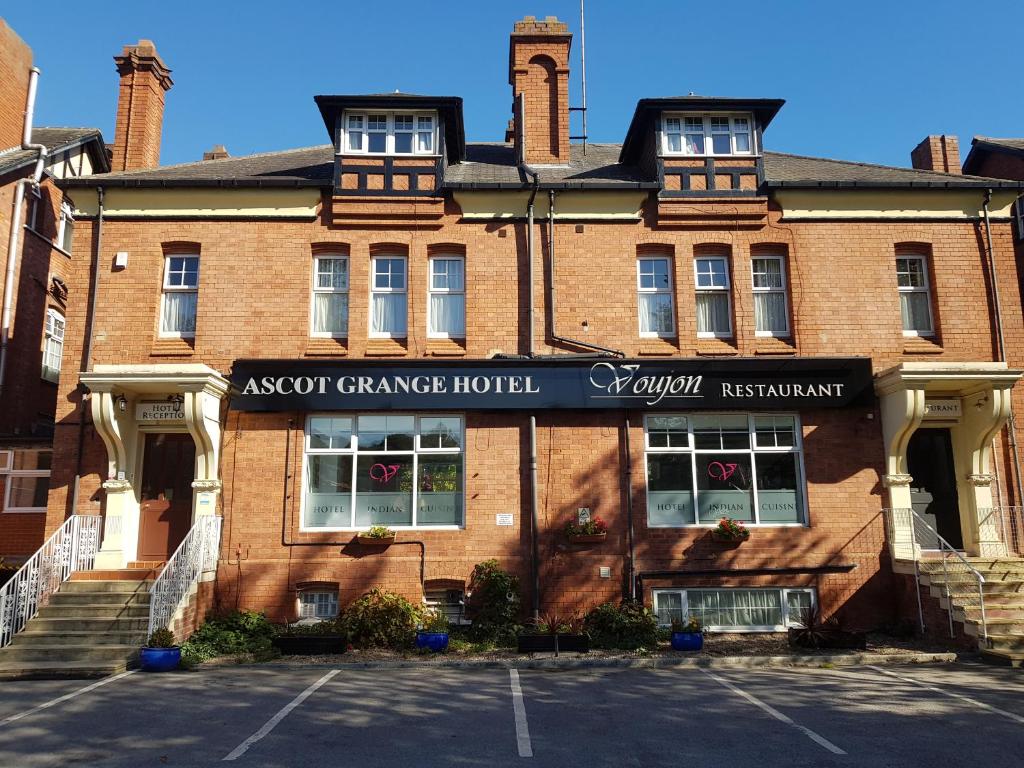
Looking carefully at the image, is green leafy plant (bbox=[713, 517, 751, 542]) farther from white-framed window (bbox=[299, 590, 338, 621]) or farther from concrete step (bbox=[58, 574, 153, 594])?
concrete step (bbox=[58, 574, 153, 594])

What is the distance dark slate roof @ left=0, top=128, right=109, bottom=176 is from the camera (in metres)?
18.8

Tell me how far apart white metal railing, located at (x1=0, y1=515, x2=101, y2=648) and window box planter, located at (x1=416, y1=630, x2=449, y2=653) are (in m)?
6.19

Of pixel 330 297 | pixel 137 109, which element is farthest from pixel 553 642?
pixel 137 109

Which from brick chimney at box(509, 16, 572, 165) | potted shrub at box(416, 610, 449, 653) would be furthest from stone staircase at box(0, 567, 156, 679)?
brick chimney at box(509, 16, 572, 165)

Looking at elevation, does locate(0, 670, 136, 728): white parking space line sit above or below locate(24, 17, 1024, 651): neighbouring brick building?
below

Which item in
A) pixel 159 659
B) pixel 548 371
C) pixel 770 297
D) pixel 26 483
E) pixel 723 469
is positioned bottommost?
pixel 159 659

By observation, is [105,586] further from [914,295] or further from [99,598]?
[914,295]

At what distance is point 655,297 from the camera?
1543cm

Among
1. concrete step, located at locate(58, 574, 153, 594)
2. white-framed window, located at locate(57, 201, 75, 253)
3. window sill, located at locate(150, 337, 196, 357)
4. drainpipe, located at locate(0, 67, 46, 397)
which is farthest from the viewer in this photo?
white-framed window, located at locate(57, 201, 75, 253)

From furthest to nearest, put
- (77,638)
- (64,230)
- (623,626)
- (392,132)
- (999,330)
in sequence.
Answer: (64,230) → (392,132) → (999,330) → (623,626) → (77,638)

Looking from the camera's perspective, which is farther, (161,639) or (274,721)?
(161,639)

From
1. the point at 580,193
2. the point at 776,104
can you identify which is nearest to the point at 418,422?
the point at 580,193

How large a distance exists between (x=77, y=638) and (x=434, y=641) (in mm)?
5490

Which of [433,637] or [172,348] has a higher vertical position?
[172,348]
